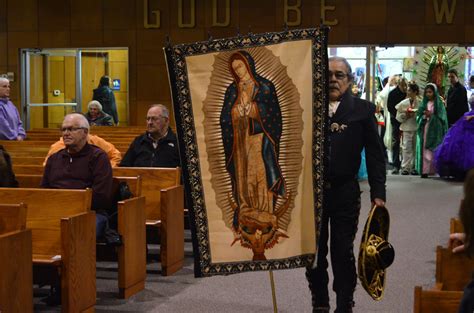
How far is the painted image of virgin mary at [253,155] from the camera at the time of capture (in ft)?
13.5

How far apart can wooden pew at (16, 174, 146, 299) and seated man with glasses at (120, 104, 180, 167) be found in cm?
115

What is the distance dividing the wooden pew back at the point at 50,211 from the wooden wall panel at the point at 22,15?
34.5 feet

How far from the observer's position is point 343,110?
15.1ft

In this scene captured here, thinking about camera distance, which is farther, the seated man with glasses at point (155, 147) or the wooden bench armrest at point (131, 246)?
the seated man with glasses at point (155, 147)

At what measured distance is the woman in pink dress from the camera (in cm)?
1353

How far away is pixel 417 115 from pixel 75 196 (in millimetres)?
9314

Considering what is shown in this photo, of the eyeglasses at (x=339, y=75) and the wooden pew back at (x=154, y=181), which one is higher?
the eyeglasses at (x=339, y=75)

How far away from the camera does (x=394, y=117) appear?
46.9 feet

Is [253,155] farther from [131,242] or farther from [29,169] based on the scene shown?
[29,169]

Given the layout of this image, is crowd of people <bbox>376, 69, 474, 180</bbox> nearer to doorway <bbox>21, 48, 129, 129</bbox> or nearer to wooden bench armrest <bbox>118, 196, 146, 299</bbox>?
doorway <bbox>21, 48, 129, 129</bbox>

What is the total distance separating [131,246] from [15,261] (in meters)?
1.48

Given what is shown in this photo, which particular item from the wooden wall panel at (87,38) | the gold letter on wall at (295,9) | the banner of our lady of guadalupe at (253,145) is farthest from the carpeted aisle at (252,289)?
the wooden wall panel at (87,38)

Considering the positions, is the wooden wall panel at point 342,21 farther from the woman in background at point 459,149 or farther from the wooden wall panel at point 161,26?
the woman in background at point 459,149

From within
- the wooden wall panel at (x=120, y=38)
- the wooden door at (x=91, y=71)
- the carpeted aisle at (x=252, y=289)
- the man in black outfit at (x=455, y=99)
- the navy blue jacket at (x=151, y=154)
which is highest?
the wooden wall panel at (x=120, y=38)
